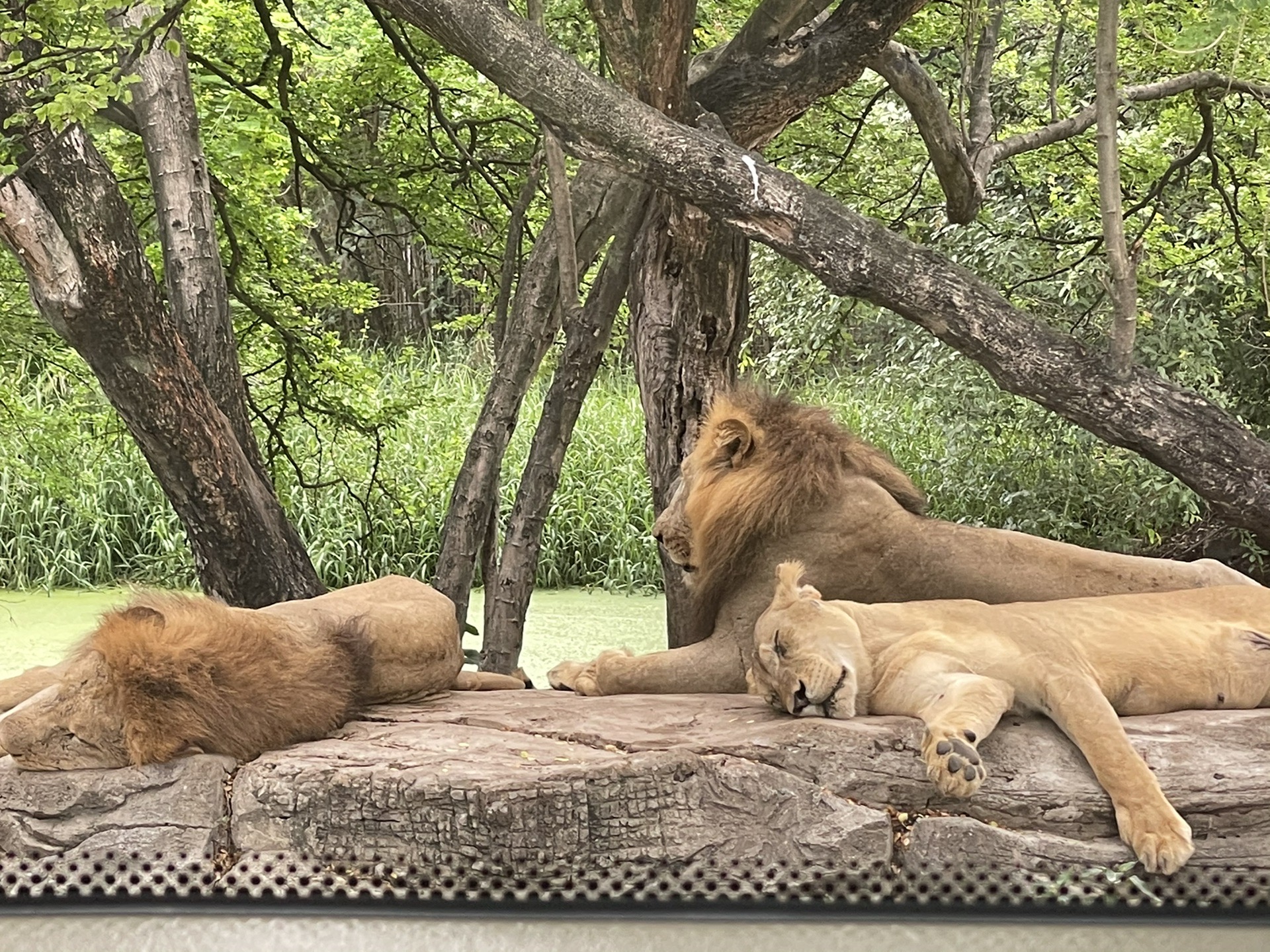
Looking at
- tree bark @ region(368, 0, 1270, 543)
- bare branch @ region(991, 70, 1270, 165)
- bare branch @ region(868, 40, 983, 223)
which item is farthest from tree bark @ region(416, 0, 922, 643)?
bare branch @ region(991, 70, 1270, 165)

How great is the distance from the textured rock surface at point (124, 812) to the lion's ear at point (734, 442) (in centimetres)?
105

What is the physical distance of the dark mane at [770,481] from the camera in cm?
254

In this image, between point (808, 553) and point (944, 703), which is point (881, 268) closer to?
point (808, 553)

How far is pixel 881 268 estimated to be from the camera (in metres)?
2.57

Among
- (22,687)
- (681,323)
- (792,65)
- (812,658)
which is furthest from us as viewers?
(681,323)

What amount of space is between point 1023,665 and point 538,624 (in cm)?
260

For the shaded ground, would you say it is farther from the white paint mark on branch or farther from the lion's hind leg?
the lion's hind leg

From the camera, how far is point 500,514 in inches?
201

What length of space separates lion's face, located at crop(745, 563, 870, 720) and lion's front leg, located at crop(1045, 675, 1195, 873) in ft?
0.97

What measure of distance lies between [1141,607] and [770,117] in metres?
1.61

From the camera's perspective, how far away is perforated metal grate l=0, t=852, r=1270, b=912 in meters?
2.00

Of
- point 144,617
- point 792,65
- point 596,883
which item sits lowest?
point 596,883

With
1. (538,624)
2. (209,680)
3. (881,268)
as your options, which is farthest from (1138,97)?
(209,680)

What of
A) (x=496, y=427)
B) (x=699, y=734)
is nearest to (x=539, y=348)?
(x=496, y=427)
